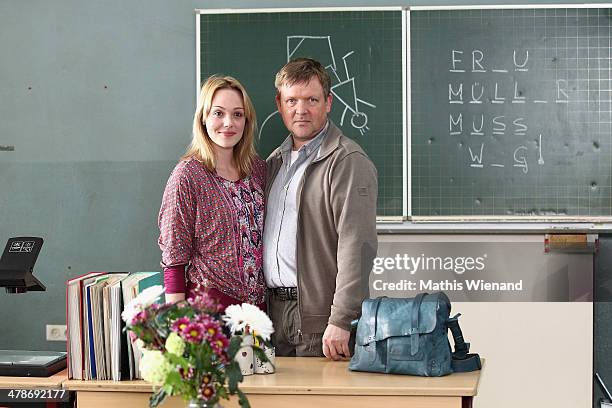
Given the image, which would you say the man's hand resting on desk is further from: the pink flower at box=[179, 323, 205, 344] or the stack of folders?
the pink flower at box=[179, 323, 205, 344]

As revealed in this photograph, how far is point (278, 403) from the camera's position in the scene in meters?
2.46

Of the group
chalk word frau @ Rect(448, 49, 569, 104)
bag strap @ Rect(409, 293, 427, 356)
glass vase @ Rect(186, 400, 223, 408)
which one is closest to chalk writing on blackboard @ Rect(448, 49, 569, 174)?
chalk word frau @ Rect(448, 49, 569, 104)

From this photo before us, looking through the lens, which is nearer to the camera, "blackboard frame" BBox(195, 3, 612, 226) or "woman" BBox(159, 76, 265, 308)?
"woman" BBox(159, 76, 265, 308)

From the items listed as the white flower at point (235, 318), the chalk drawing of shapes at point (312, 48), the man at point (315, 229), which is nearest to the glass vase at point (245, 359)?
the white flower at point (235, 318)

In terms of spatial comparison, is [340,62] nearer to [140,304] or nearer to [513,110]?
[513,110]

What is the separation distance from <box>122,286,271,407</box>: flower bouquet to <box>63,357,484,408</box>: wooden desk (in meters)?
0.31

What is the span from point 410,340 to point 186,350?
2.64 feet

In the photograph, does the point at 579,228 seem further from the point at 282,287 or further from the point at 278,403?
the point at 278,403

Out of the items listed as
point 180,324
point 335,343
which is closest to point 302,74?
point 335,343

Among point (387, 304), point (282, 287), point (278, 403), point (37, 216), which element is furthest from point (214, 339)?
point (37, 216)

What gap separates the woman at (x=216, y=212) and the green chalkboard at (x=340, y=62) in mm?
1370

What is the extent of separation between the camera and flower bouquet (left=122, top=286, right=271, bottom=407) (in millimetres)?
2023

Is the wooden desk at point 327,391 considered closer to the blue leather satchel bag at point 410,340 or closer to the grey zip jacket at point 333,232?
the blue leather satchel bag at point 410,340

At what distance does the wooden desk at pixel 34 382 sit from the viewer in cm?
257
